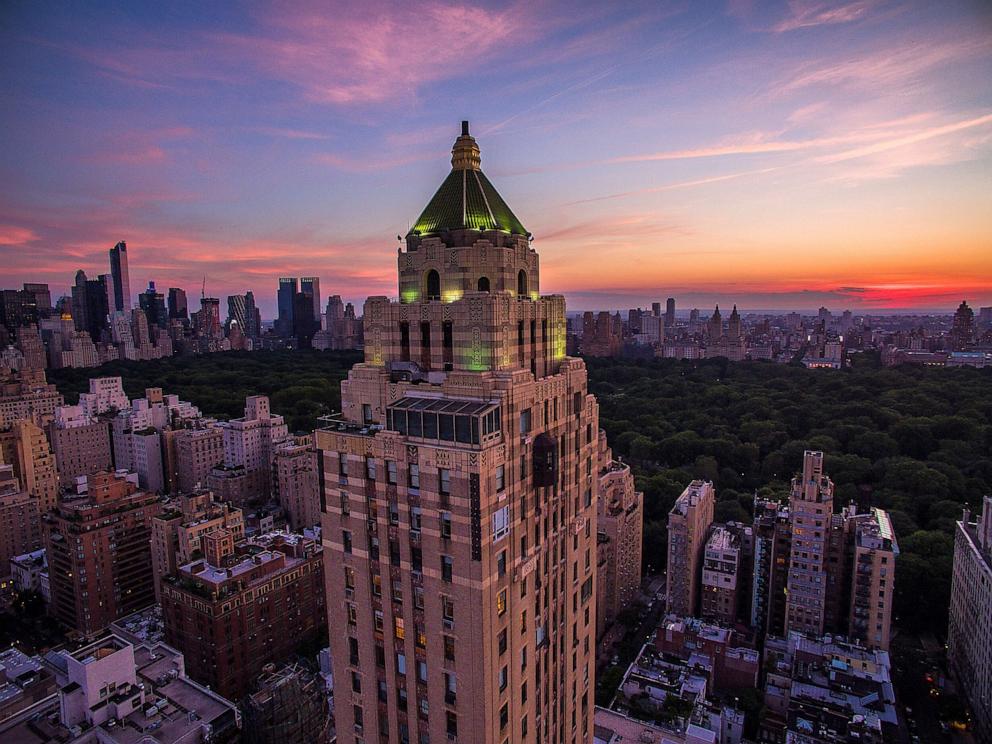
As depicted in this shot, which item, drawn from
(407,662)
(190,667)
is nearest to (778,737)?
(407,662)

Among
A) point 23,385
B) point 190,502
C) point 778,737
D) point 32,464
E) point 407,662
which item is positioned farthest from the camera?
point 23,385

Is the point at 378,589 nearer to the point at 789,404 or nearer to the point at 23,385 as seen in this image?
the point at 789,404

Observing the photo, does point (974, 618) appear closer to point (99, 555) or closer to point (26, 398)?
point (99, 555)

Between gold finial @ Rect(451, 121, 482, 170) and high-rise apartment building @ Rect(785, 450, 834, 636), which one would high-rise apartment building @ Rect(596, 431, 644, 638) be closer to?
high-rise apartment building @ Rect(785, 450, 834, 636)

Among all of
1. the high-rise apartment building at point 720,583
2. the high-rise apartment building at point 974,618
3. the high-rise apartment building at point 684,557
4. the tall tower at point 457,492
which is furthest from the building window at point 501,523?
the high-rise apartment building at point 720,583

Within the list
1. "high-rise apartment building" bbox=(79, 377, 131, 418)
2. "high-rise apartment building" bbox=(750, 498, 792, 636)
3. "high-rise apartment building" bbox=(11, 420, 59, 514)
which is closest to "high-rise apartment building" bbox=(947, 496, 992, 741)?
"high-rise apartment building" bbox=(750, 498, 792, 636)
